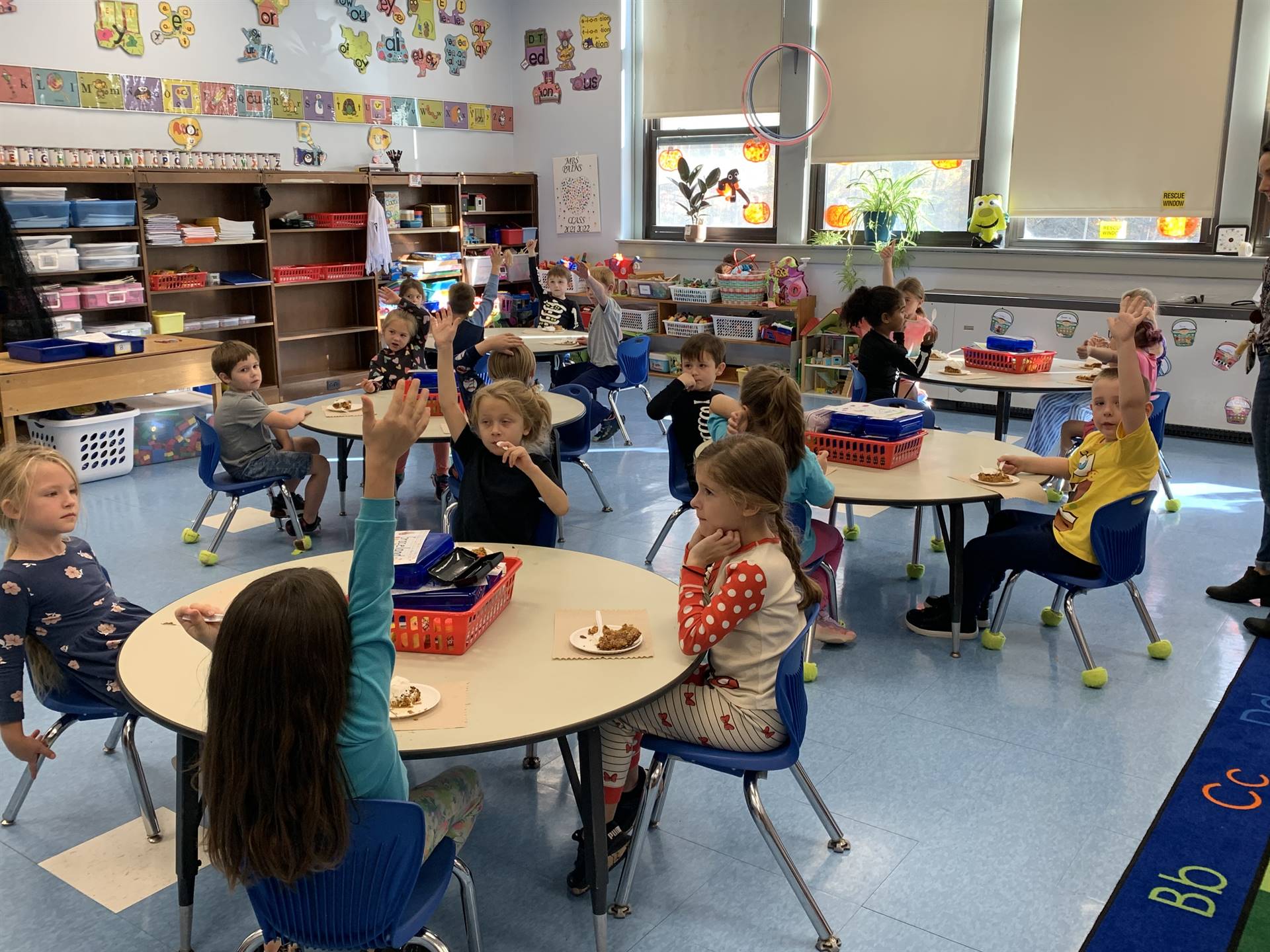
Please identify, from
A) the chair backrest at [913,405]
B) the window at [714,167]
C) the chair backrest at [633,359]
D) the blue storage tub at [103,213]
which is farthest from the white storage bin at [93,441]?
the window at [714,167]

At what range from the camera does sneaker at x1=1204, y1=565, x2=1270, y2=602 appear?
4.00 metres

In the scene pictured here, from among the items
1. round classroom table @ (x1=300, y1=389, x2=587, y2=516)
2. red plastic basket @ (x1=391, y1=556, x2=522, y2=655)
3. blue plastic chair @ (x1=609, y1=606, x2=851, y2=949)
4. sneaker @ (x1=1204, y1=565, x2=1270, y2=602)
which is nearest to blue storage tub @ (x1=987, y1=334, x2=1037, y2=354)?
sneaker @ (x1=1204, y1=565, x2=1270, y2=602)

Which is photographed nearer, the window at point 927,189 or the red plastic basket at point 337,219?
the window at point 927,189

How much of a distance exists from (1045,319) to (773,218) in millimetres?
2554

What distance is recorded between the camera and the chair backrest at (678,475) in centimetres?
404

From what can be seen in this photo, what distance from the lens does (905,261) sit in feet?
25.7

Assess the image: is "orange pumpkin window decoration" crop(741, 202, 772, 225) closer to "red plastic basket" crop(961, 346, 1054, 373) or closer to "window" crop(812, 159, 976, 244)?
"window" crop(812, 159, 976, 244)

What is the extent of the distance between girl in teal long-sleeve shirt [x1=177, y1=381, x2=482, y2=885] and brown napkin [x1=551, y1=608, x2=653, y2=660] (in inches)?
21.5

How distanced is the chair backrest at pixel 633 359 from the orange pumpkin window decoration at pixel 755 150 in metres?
3.28

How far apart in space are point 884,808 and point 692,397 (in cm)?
180

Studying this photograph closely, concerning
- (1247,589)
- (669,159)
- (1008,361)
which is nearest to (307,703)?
(1247,589)

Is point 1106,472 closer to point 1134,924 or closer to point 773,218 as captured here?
point 1134,924

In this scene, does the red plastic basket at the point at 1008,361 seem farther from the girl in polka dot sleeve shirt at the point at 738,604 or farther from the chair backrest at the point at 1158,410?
the girl in polka dot sleeve shirt at the point at 738,604

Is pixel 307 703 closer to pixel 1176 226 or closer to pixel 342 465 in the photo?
pixel 342 465
